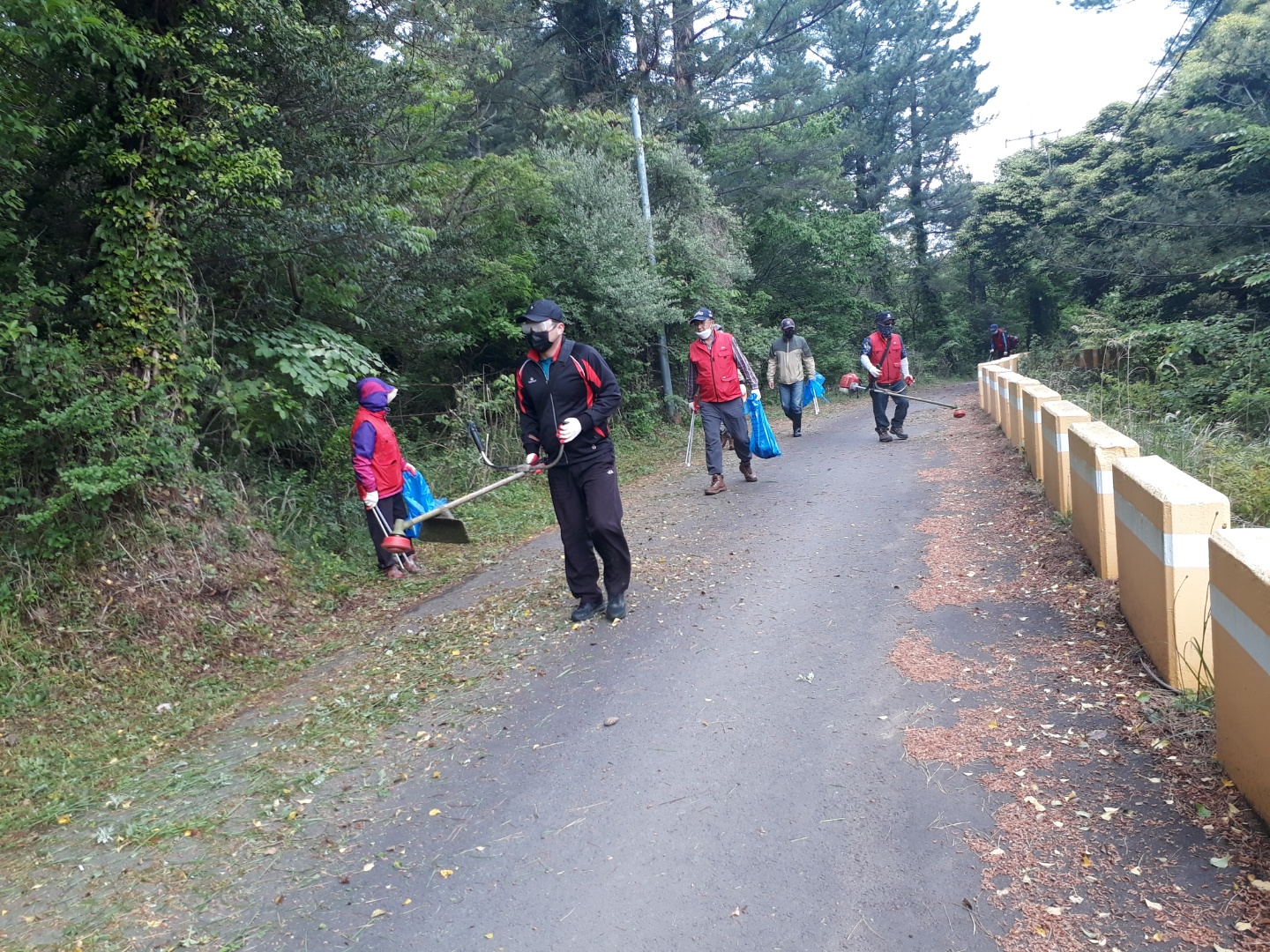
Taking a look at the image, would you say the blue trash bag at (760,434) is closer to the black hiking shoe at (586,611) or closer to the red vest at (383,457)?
the red vest at (383,457)

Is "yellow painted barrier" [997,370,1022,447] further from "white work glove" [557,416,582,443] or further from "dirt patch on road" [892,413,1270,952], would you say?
"white work glove" [557,416,582,443]

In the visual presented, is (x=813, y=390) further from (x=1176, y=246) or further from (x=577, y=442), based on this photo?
(x=577, y=442)

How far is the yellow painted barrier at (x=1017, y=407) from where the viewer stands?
10.7 metres

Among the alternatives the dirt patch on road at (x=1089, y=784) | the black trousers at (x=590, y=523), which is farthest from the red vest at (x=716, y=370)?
the dirt patch on road at (x=1089, y=784)

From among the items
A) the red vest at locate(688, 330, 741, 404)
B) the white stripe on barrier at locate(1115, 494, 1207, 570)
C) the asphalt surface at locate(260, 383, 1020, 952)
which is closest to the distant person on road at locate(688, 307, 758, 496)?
the red vest at locate(688, 330, 741, 404)

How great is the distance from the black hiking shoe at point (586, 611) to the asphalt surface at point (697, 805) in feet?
0.61

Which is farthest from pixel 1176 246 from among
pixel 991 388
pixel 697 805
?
pixel 697 805

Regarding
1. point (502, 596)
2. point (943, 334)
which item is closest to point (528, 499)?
point (502, 596)

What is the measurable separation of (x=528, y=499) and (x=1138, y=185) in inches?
825

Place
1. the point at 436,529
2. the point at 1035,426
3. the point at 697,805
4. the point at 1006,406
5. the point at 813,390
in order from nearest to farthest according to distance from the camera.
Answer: the point at 697,805 < the point at 436,529 < the point at 1035,426 < the point at 1006,406 < the point at 813,390

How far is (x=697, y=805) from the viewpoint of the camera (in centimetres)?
399

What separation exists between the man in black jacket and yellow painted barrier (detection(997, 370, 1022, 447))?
23.7 ft

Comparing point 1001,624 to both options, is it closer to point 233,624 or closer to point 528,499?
point 233,624

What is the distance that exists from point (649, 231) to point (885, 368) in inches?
219
